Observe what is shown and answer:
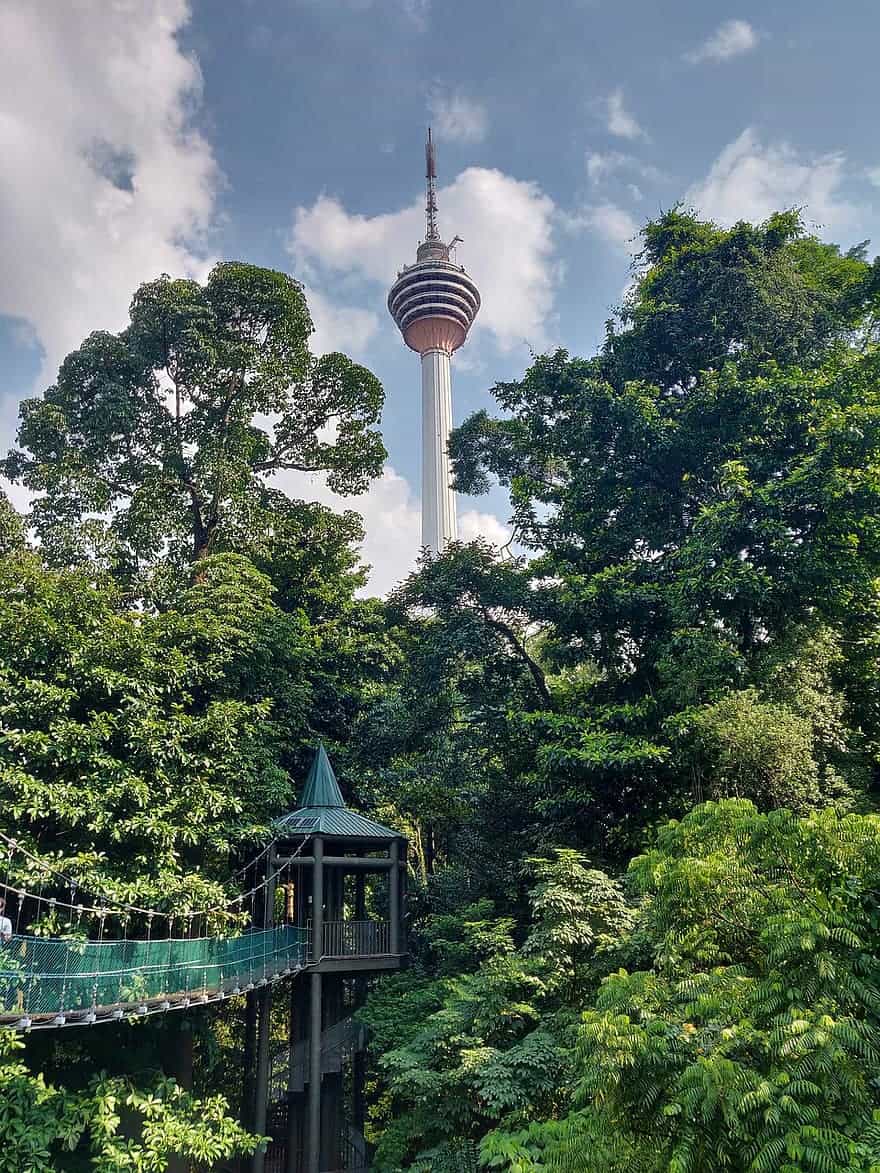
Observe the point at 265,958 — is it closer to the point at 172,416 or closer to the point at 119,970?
the point at 119,970

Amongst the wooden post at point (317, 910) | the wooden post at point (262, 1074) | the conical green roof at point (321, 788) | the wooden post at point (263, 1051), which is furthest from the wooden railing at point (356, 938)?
the conical green roof at point (321, 788)

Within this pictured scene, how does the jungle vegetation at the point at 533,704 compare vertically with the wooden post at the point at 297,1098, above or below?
above

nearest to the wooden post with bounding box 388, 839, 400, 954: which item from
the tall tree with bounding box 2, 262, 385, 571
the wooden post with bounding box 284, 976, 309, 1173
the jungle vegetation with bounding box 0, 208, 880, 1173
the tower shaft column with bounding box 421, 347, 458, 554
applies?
the jungle vegetation with bounding box 0, 208, 880, 1173

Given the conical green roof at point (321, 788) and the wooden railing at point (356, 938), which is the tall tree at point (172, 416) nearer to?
the conical green roof at point (321, 788)

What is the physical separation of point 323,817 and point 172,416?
9.21 metres

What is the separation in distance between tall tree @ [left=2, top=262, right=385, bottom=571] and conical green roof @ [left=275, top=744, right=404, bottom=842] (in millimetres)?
5453

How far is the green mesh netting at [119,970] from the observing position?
7109 millimetres

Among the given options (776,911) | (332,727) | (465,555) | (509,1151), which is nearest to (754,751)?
(776,911)

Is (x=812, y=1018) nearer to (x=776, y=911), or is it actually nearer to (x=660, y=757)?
(x=776, y=911)

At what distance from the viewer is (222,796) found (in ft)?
37.2

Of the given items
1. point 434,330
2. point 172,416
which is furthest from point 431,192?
point 172,416

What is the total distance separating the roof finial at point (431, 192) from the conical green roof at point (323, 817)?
139ft

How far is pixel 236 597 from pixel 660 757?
7208mm

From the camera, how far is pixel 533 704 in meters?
14.1
